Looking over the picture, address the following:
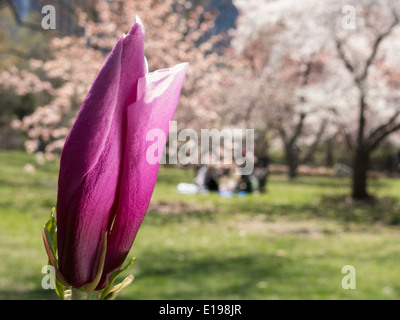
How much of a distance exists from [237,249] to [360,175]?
32.8ft

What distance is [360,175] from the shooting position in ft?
59.0

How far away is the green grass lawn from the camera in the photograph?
666 cm

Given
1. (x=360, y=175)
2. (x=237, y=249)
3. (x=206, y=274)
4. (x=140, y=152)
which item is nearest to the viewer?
(x=140, y=152)

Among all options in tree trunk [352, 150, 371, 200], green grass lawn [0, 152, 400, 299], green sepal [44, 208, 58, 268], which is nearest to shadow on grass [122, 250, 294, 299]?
green grass lawn [0, 152, 400, 299]

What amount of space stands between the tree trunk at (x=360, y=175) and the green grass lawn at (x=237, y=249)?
1.38 meters

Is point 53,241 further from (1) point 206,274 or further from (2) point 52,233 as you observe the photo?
(1) point 206,274

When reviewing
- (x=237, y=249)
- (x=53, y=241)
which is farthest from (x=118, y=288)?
(x=237, y=249)

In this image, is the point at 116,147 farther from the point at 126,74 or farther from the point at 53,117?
the point at 53,117

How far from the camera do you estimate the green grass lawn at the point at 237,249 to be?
6661mm

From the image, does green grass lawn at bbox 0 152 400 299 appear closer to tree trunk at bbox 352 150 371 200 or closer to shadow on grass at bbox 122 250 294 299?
shadow on grass at bbox 122 250 294 299

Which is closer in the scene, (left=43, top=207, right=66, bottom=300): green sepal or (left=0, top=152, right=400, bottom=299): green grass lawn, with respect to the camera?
(left=43, top=207, right=66, bottom=300): green sepal

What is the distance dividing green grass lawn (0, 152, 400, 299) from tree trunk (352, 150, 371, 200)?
1385 mm

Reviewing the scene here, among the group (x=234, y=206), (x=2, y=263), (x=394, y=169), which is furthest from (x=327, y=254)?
(x=394, y=169)

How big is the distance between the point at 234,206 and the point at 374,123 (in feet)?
37.3
